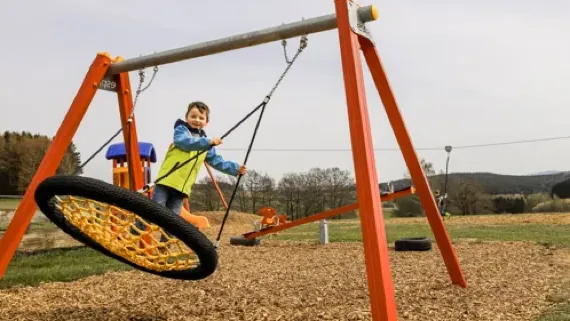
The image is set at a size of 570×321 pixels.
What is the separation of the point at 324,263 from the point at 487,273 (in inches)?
95.1

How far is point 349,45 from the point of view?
3.49 metres

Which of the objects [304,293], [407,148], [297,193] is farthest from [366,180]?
[297,193]

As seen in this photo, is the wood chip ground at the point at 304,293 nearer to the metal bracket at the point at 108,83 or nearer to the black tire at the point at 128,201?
the black tire at the point at 128,201

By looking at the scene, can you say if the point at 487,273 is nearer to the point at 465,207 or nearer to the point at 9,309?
the point at 9,309

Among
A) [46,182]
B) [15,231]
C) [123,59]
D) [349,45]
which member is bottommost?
[15,231]

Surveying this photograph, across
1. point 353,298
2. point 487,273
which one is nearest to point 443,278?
point 487,273

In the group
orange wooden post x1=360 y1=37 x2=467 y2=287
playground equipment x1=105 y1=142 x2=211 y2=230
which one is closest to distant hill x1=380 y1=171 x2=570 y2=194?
playground equipment x1=105 y1=142 x2=211 y2=230

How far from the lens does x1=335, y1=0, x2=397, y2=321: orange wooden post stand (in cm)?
307

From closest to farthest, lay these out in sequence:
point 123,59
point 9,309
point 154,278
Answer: point 9,309 < point 123,59 < point 154,278

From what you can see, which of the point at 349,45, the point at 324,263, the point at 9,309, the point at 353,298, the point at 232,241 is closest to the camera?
the point at 349,45

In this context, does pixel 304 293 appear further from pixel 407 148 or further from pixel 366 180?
pixel 366 180

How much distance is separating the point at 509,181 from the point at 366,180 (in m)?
28.5

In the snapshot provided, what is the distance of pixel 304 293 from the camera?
204 inches

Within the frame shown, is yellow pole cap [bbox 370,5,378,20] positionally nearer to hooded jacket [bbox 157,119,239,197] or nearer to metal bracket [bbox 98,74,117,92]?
hooded jacket [bbox 157,119,239,197]
